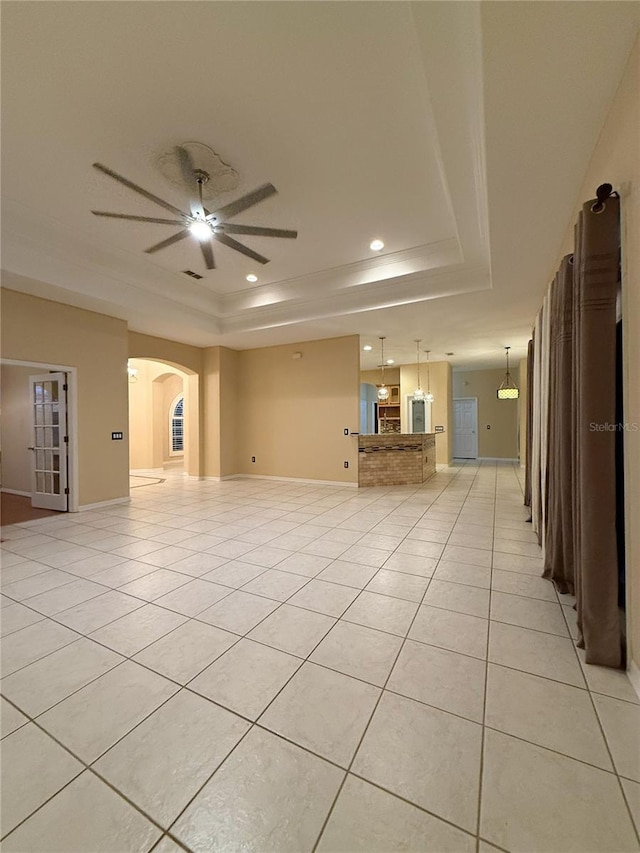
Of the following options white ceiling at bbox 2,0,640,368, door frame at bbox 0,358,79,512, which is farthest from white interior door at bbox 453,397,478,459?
door frame at bbox 0,358,79,512

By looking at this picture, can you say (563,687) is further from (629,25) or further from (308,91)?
(308,91)

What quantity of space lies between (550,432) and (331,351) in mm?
4844

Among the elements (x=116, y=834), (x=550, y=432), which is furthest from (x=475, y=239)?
(x=116, y=834)

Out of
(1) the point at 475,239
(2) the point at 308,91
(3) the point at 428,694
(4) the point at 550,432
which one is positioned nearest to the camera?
(3) the point at 428,694

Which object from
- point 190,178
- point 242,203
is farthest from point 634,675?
point 190,178

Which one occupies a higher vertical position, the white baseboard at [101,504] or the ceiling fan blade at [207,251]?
the ceiling fan blade at [207,251]

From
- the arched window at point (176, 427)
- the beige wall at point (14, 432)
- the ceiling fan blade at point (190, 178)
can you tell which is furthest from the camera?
the arched window at point (176, 427)

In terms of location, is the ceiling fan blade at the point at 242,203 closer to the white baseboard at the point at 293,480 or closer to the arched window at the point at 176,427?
the white baseboard at the point at 293,480

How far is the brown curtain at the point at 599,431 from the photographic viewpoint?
172 cm

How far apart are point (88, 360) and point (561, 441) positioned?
593cm

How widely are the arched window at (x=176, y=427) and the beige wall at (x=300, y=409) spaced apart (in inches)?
199

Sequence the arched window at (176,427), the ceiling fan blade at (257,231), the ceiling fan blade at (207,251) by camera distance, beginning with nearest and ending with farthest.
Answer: the ceiling fan blade at (257,231) → the ceiling fan blade at (207,251) → the arched window at (176,427)

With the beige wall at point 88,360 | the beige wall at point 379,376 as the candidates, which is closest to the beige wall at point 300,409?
the beige wall at point 88,360

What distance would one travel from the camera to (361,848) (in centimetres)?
102
